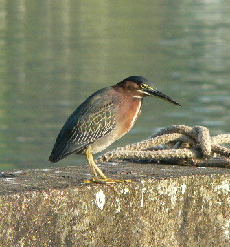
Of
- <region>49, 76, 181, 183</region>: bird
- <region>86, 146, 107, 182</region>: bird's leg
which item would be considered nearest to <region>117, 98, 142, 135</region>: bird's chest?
<region>49, 76, 181, 183</region>: bird

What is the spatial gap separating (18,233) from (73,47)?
141ft

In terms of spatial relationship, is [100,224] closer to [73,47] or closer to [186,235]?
[186,235]

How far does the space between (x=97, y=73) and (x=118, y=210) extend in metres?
26.6

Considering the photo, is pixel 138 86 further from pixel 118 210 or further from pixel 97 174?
pixel 118 210

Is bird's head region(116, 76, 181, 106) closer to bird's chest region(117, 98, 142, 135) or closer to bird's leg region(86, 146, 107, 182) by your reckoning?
bird's chest region(117, 98, 142, 135)

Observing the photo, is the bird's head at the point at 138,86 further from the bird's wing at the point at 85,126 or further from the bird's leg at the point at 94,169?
the bird's leg at the point at 94,169

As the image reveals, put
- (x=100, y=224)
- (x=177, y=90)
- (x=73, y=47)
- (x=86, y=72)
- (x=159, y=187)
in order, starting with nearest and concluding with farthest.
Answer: (x=100, y=224), (x=159, y=187), (x=177, y=90), (x=86, y=72), (x=73, y=47)

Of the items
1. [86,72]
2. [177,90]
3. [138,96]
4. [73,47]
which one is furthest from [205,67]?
[138,96]

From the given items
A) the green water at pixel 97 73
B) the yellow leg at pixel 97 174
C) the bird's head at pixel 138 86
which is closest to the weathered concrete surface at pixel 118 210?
the yellow leg at pixel 97 174

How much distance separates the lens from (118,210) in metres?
3.52

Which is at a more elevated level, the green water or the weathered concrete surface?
the weathered concrete surface

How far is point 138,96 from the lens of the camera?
161 inches

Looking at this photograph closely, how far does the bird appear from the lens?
398cm

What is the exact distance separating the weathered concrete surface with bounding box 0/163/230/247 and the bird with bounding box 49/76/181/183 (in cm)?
17
